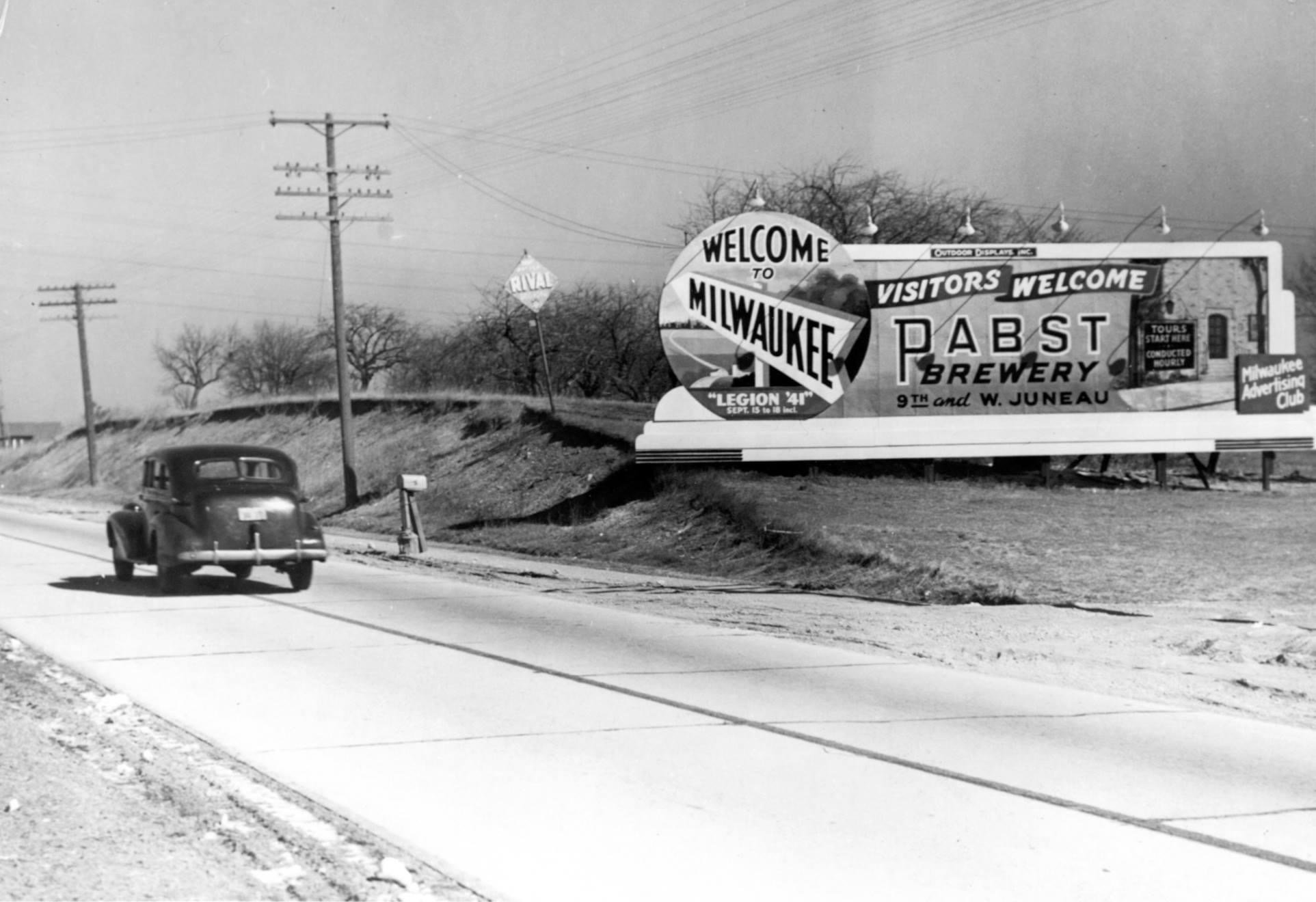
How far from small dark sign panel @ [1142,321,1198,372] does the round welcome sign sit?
20.8 feet

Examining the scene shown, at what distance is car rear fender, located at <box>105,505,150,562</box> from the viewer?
1934 cm

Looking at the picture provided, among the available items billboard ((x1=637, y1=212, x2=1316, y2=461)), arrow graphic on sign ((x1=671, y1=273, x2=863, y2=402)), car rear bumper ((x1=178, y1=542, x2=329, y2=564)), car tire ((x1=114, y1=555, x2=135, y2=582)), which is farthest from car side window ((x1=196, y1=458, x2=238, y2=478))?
arrow graphic on sign ((x1=671, y1=273, x2=863, y2=402))

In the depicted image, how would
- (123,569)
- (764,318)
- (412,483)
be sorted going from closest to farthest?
(123,569) < (412,483) < (764,318)

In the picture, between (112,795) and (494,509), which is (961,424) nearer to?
(494,509)

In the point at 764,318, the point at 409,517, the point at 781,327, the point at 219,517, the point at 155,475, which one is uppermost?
the point at 764,318

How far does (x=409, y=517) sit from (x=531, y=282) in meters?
9.51

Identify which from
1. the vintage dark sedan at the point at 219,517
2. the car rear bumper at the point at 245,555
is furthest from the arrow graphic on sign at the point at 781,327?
the car rear bumper at the point at 245,555

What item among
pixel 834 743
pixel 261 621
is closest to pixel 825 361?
pixel 261 621

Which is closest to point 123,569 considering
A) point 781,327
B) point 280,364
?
point 781,327

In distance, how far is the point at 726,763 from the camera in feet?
27.3

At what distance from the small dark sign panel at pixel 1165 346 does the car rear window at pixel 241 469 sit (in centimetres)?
1895

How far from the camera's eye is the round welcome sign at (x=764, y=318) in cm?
2778

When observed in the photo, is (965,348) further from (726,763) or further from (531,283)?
(726,763)

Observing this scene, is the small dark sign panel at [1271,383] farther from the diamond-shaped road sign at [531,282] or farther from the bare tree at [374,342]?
the bare tree at [374,342]
